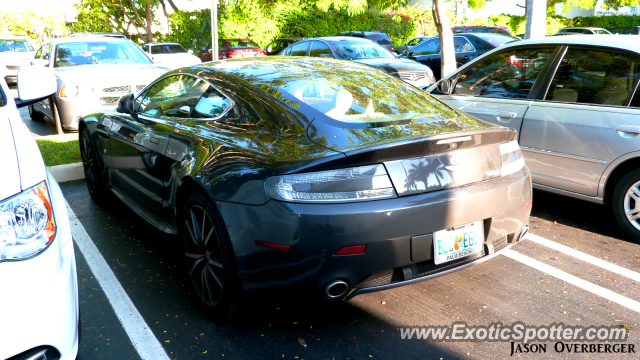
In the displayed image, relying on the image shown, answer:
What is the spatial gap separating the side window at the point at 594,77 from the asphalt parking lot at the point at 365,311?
1.16 meters

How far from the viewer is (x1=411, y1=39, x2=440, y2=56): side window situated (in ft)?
51.0

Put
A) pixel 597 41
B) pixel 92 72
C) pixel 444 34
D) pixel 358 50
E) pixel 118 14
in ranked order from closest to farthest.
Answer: pixel 597 41 < pixel 92 72 < pixel 444 34 < pixel 358 50 < pixel 118 14

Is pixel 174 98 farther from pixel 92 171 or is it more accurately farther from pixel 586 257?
pixel 586 257

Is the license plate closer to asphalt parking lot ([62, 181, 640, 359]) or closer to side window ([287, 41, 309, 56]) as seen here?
asphalt parking lot ([62, 181, 640, 359])

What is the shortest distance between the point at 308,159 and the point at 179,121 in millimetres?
1419

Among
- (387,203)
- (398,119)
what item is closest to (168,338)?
(387,203)

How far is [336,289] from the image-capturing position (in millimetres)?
2672

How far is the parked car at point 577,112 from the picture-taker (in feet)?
13.6

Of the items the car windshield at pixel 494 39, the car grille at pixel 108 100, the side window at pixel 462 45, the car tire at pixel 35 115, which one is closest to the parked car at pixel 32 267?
the car grille at pixel 108 100

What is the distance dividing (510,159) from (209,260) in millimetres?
1839

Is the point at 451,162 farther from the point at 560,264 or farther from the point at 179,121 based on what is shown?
the point at 179,121

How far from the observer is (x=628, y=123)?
4047mm

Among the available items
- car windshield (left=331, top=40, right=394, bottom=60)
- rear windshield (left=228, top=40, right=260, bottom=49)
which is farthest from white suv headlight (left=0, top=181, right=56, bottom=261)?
rear windshield (left=228, top=40, right=260, bottom=49)

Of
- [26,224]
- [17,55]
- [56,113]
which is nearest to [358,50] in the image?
[56,113]
